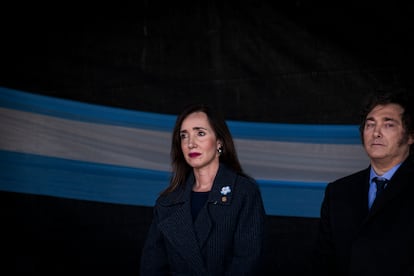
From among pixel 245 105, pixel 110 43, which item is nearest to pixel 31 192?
pixel 110 43

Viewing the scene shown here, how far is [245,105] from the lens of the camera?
3.40 meters

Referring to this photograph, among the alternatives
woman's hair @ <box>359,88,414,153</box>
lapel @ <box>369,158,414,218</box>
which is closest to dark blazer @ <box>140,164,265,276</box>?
lapel @ <box>369,158,414,218</box>

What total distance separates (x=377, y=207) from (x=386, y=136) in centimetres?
28

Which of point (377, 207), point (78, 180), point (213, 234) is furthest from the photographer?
point (78, 180)

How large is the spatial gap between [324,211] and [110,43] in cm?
205

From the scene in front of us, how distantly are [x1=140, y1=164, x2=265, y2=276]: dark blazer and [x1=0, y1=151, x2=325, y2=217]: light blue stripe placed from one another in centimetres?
120

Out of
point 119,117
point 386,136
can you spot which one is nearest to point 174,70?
point 119,117

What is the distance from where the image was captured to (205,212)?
2.15 meters

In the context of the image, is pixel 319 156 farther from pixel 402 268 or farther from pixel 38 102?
pixel 38 102

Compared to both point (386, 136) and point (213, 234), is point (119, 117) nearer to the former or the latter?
point (213, 234)

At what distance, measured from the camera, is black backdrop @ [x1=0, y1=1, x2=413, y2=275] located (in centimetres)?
320

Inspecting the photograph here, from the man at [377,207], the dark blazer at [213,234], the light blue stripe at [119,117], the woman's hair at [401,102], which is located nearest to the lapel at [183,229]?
the dark blazer at [213,234]

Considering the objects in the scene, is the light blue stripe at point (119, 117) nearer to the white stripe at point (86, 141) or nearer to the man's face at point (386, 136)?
the white stripe at point (86, 141)

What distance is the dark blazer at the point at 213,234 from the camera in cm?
207
